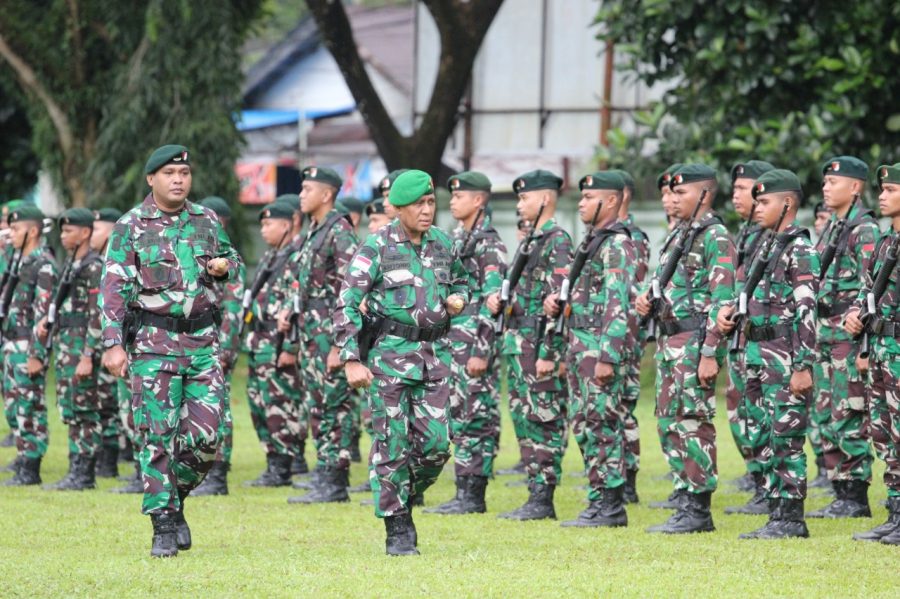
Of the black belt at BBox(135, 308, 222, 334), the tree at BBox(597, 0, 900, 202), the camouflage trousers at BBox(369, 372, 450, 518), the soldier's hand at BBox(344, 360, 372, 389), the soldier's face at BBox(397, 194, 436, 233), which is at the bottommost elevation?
the camouflage trousers at BBox(369, 372, 450, 518)

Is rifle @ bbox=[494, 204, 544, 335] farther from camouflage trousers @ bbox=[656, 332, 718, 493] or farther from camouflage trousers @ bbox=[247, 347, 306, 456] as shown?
camouflage trousers @ bbox=[247, 347, 306, 456]

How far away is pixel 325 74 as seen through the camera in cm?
3362

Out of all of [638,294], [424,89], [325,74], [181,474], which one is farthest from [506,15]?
[181,474]

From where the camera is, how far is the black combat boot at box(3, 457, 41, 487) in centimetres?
1222

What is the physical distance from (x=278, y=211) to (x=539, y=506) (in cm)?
366

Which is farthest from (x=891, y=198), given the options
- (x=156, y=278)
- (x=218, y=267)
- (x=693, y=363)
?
(x=156, y=278)

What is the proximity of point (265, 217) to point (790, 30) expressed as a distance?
711cm

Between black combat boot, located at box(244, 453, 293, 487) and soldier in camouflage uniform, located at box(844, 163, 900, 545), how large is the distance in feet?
16.6

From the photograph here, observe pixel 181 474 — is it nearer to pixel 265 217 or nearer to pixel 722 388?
pixel 265 217

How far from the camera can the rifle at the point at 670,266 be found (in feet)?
31.7

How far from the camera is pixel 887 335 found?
9039 millimetres

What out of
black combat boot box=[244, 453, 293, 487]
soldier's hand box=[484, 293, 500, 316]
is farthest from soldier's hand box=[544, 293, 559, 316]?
black combat boot box=[244, 453, 293, 487]

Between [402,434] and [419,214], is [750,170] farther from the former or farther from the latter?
[402,434]

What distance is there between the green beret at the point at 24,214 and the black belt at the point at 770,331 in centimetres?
629
